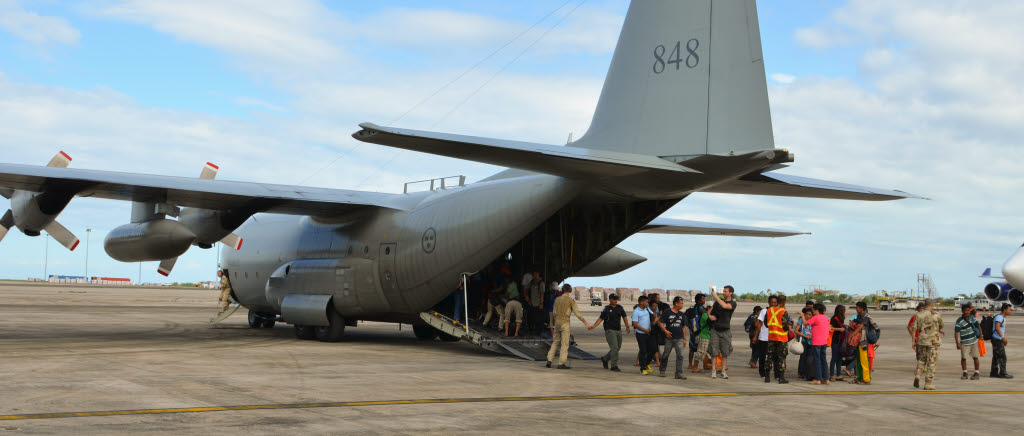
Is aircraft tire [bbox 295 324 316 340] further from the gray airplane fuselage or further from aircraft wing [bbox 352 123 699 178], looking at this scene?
aircraft wing [bbox 352 123 699 178]

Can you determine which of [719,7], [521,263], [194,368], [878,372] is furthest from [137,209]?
[878,372]

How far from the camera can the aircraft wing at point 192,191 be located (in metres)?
14.3

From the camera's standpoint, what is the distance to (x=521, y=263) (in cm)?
1739

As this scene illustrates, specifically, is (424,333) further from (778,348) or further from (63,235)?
(778,348)

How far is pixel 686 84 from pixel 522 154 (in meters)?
2.86

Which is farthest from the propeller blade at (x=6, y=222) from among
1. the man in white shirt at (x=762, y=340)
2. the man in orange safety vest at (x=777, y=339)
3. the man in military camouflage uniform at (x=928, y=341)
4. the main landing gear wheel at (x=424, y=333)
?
the man in military camouflage uniform at (x=928, y=341)

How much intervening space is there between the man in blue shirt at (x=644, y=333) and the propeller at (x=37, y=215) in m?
10.6

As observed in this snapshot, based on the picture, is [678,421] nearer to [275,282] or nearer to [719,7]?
[719,7]

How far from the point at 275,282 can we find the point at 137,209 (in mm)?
3967

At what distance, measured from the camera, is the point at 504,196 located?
14727mm

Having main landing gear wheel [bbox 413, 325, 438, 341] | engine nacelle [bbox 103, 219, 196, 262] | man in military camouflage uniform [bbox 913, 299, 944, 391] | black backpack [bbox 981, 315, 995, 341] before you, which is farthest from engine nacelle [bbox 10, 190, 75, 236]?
black backpack [bbox 981, 315, 995, 341]

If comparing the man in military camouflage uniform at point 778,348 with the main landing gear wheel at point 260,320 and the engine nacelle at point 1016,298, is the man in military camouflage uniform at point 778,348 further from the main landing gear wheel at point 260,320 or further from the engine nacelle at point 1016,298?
the engine nacelle at point 1016,298

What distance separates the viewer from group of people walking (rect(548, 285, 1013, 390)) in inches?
476

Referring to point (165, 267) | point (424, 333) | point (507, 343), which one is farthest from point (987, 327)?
point (165, 267)
